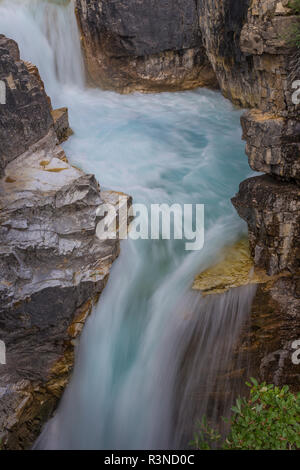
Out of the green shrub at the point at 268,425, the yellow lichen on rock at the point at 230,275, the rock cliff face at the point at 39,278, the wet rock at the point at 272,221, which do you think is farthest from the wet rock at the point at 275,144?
the green shrub at the point at 268,425

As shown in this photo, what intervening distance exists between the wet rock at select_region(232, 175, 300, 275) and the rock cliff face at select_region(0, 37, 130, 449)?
179 cm

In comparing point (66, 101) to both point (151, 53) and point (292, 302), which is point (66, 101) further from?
point (292, 302)

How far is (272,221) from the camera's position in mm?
4902

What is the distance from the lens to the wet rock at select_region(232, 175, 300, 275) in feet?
15.9

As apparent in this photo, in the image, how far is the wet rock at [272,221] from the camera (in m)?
4.84

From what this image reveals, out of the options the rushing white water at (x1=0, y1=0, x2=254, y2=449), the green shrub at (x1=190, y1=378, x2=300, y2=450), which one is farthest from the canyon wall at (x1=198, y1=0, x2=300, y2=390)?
the green shrub at (x1=190, y1=378, x2=300, y2=450)

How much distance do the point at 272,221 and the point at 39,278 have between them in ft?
9.16

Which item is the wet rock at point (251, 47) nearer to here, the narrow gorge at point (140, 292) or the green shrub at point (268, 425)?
the narrow gorge at point (140, 292)

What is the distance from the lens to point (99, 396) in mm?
5090

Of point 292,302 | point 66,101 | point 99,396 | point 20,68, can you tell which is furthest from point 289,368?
point 66,101

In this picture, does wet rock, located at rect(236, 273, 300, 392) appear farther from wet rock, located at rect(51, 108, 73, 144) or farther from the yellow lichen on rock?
wet rock, located at rect(51, 108, 73, 144)

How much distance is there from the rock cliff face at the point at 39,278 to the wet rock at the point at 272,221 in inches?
70.3

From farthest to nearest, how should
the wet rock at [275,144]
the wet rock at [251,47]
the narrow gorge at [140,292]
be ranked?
the wet rock at [251,47], the narrow gorge at [140,292], the wet rock at [275,144]

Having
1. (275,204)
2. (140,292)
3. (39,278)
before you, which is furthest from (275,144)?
(39,278)
